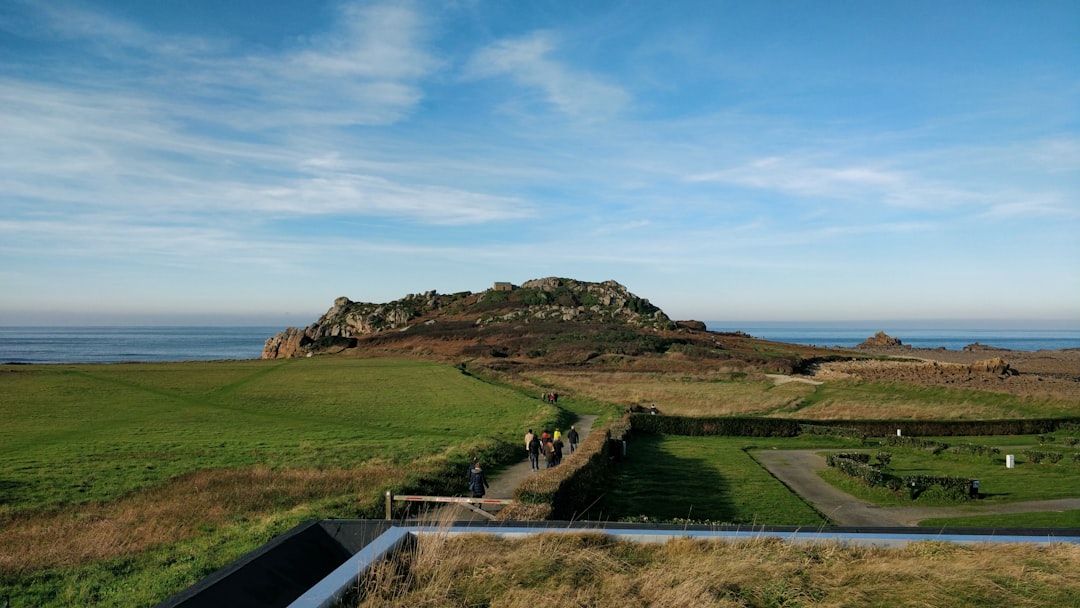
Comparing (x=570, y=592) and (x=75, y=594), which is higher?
(x=570, y=592)

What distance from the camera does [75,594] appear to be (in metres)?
12.4

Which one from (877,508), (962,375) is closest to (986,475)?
(877,508)

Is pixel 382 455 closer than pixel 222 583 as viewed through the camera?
No

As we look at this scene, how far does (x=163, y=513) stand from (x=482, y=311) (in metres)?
143

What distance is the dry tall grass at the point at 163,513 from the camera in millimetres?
15164

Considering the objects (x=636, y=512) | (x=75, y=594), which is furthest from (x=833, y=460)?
(x=75, y=594)

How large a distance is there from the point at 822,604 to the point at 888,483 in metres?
20.9

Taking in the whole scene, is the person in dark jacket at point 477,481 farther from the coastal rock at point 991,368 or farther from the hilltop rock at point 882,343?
the hilltop rock at point 882,343

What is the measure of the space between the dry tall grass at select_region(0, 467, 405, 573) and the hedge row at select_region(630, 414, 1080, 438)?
24.2 m

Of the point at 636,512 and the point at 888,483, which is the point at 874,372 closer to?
the point at 888,483

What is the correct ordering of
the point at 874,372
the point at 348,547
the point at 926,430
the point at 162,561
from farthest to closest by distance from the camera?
the point at 874,372 → the point at 926,430 → the point at 162,561 → the point at 348,547

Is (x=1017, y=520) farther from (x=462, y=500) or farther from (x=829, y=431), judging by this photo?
(x=829, y=431)

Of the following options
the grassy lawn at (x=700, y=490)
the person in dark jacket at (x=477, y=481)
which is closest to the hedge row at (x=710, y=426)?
the grassy lawn at (x=700, y=490)

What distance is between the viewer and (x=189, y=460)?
29.3m
